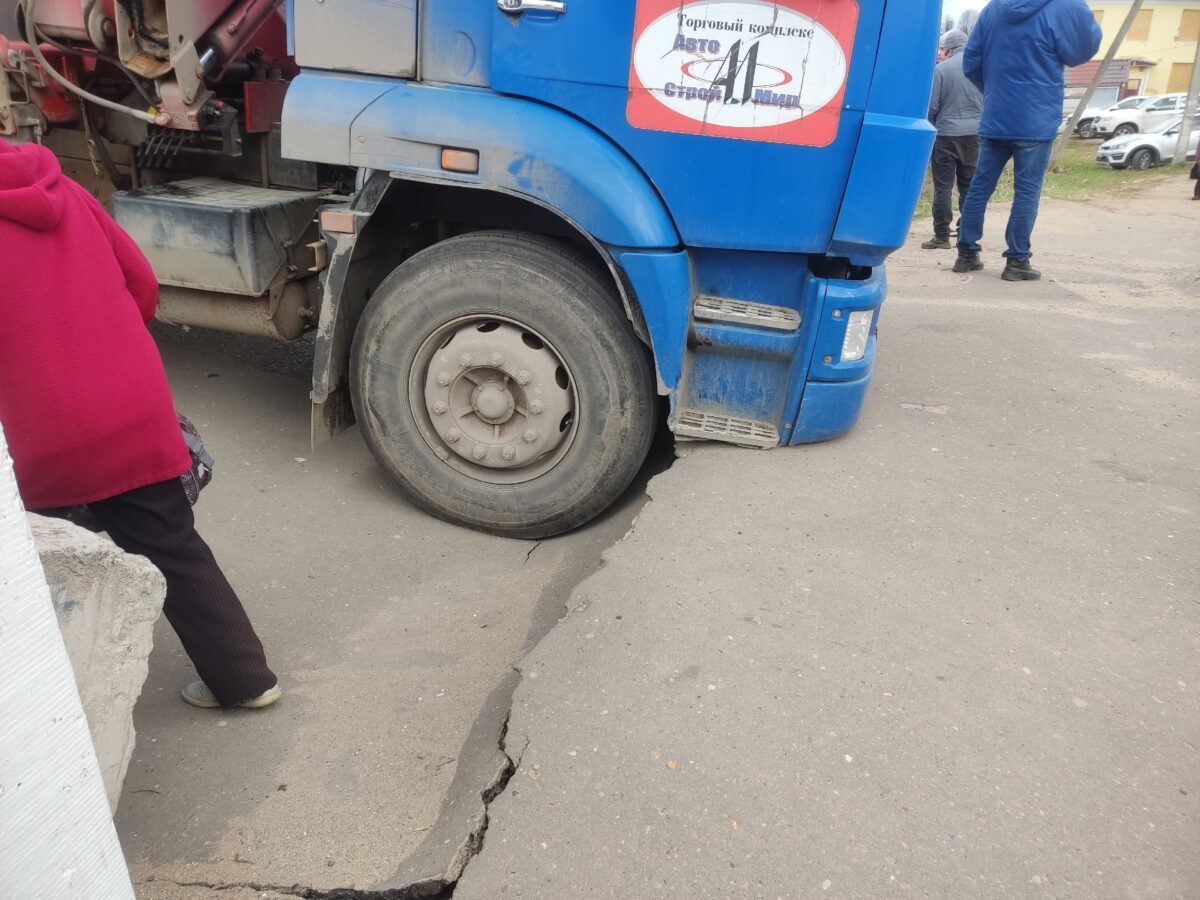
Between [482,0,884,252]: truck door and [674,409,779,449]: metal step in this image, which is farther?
[674,409,779,449]: metal step

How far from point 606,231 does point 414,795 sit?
186cm

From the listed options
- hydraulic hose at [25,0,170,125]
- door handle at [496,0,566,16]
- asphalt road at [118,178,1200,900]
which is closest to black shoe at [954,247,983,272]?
asphalt road at [118,178,1200,900]

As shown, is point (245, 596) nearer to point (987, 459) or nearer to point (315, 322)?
point (315, 322)

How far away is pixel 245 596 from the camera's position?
348 cm

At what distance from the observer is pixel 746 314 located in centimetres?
354

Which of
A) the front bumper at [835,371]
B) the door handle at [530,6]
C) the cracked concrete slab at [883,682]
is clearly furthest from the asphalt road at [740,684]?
the door handle at [530,6]

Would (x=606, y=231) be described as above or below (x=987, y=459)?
above

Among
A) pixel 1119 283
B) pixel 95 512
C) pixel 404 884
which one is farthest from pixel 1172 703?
pixel 1119 283

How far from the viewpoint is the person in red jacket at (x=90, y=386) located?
2168 mm

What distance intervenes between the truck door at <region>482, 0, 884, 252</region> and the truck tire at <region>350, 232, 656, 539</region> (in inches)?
19.9

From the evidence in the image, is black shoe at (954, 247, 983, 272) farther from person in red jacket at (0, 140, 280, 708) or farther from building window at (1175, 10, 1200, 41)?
building window at (1175, 10, 1200, 41)

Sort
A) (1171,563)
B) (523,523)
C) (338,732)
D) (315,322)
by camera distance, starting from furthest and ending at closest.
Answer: (315,322)
(523,523)
(1171,563)
(338,732)

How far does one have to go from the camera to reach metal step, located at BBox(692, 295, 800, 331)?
3535 mm

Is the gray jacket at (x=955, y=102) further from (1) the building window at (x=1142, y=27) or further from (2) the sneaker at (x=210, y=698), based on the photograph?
(1) the building window at (x=1142, y=27)
